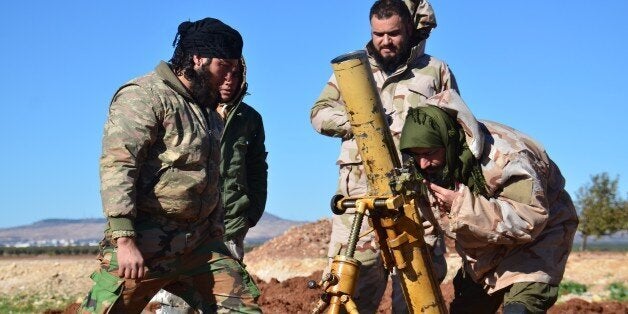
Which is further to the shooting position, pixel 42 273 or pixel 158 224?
pixel 42 273

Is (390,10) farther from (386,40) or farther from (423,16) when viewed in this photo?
(423,16)

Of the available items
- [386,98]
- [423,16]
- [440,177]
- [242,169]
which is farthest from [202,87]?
[242,169]

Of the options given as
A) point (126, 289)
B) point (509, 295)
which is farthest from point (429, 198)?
point (126, 289)

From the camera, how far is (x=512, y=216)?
5.38 metres

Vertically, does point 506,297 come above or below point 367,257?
below

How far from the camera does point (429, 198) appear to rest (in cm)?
569

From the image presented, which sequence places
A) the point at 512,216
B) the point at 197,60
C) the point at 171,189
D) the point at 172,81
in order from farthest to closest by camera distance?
the point at 197,60
the point at 172,81
the point at 171,189
the point at 512,216

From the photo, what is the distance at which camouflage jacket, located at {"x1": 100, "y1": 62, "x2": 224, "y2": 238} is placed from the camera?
5543 millimetres

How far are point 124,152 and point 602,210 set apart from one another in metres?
52.7

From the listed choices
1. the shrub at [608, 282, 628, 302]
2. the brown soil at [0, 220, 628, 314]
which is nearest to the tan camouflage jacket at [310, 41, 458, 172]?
the brown soil at [0, 220, 628, 314]

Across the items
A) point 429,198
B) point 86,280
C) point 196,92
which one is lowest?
point 86,280

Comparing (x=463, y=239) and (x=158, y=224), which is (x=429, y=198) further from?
(x=158, y=224)

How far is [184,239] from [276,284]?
10.7 metres

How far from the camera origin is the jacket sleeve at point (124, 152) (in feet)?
18.1
